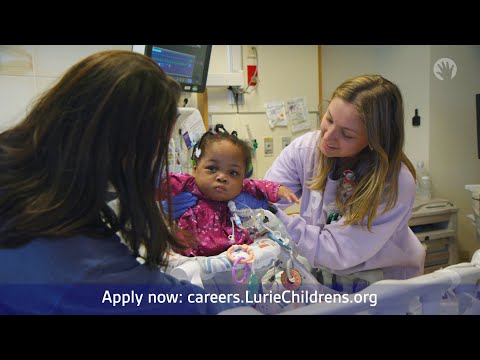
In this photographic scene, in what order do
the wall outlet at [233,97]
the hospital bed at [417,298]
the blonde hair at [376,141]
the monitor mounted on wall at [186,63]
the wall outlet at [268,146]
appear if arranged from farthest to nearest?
the wall outlet at [268,146], the wall outlet at [233,97], the monitor mounted on wall at [186,63], the blonde hair at [376,141], the hospital bed at [417,298]

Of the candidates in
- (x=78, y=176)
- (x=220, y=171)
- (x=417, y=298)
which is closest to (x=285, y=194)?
(x=220, y=171)

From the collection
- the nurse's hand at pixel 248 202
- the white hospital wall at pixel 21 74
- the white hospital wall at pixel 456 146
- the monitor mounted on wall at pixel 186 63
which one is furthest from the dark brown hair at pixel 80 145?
the white hospital wall at pixel 456 146

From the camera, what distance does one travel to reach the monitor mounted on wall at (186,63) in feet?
5.13

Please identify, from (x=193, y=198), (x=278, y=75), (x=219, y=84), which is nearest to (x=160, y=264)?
(x=193, y=198)

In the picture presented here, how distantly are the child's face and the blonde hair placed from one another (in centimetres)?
36

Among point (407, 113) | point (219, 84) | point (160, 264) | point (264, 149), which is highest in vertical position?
point (219, 84)

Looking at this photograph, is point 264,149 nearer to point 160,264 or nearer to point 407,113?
point 407,113

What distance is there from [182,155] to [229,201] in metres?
0.65

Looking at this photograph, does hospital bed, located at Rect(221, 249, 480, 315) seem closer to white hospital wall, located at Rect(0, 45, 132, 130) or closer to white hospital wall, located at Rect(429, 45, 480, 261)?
white hospital wall, located at Rect(429, 45, 480, 261)

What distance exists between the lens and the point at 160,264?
2.26ft

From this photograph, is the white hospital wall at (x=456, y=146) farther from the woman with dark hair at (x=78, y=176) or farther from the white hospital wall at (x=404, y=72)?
the woman with dark hair at (x=78, y=176)

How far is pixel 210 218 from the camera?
108 centimetres

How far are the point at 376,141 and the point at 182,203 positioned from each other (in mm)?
616

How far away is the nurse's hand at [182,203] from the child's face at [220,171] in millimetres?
42
